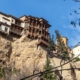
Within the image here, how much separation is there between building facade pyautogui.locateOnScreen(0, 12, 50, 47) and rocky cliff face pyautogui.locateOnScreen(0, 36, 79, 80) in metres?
1.77

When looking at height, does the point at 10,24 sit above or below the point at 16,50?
above

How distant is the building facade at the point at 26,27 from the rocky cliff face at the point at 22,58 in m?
1.77

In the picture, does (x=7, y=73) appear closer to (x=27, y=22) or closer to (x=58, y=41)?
(x=27, y=22)

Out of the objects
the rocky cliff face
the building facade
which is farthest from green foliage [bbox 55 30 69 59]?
the rocky cliff face

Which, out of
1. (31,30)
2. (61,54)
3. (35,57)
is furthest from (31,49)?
(61,54)

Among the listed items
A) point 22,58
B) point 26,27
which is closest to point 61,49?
point 26,27

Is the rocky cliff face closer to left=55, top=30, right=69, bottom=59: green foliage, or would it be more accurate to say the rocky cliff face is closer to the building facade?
the building facade

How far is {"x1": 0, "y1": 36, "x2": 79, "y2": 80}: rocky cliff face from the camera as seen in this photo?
136ft

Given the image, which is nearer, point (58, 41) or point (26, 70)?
point (26, 70)

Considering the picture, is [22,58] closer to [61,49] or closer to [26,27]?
[26,27]

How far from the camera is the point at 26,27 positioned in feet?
162

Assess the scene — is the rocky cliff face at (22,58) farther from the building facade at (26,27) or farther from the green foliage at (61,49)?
the green foliage at (61,49)

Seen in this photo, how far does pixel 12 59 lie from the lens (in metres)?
43.7

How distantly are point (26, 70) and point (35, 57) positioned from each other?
4.54 metres
